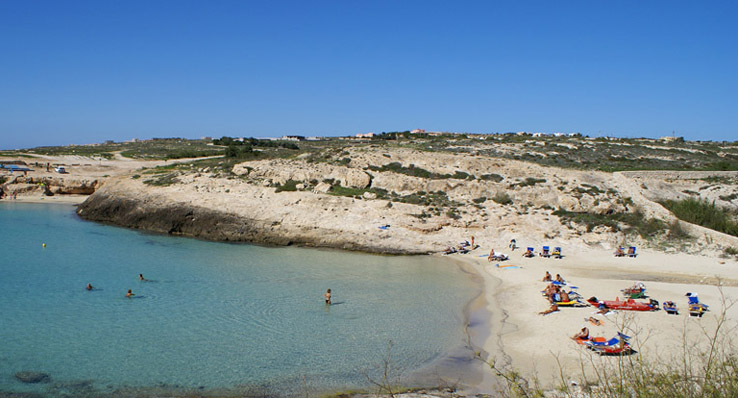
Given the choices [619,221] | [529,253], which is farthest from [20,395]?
[619,221]

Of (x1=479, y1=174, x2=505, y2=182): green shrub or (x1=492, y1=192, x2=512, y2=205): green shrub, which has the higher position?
(x1=479, y1=174, x2=505, y2=182): green shrub

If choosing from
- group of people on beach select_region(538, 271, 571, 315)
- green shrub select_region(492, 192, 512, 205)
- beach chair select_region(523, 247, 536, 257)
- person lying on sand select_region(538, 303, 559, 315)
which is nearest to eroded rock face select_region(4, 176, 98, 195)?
green shrub select_region(492, 192, 512, 205)

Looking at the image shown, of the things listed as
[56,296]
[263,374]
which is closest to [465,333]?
[263,374]

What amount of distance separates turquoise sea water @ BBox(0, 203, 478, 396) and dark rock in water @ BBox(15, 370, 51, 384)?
173mm

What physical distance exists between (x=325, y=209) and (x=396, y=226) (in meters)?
5.05

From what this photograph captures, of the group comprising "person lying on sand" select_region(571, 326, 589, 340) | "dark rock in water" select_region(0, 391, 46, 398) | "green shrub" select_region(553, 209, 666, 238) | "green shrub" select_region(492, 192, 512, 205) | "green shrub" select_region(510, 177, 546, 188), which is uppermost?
"green shrub" select_region(510, 177, 546, 188)

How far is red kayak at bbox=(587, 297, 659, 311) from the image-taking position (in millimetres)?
17234

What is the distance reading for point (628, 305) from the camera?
56.7ft

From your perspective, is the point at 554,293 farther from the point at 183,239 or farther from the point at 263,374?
the point at 183,239

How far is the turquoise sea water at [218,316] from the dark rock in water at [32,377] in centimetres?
17

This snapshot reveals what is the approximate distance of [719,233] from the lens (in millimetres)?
28422

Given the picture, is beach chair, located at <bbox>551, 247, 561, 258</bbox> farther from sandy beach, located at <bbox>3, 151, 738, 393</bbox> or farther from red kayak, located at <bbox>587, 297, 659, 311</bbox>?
red kayak, located at <bbox>587, 297, 659, 311</bbox>

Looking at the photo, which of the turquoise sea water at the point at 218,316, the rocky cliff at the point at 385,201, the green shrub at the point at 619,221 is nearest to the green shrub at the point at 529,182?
the rocky cliff at the point at 385,201

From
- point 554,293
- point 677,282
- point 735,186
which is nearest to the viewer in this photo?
point 554,293
